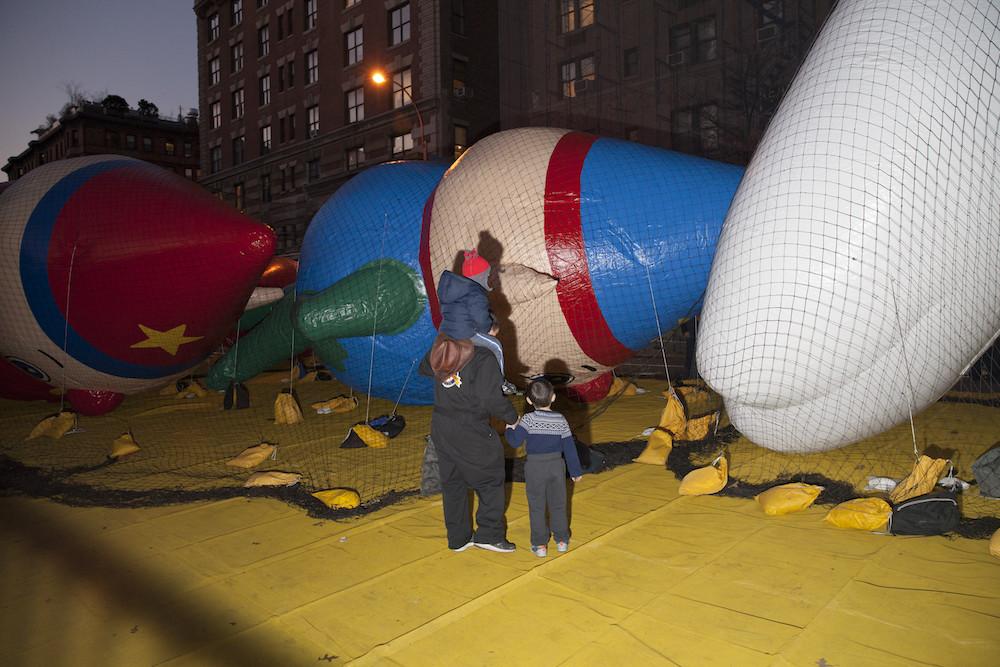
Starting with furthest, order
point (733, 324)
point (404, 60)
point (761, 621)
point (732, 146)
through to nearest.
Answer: point (404, 60), point (732, 146), point (733, 324), point (761, 621)

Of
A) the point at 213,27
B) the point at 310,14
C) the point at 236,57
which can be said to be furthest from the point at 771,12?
the point at 213,27

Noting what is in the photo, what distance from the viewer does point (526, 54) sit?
66.8ft

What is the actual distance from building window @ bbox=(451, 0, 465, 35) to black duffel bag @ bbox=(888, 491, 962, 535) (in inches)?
955

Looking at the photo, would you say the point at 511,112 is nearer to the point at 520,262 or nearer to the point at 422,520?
the point at 520,262

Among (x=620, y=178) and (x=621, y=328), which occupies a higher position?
(x=620, y=178)

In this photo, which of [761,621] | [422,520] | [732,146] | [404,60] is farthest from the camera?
[404,60]

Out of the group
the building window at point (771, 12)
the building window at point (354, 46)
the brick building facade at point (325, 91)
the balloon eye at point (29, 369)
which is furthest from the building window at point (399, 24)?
the balloon eye at point (29, 369)

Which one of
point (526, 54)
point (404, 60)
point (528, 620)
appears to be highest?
point (404, 60)

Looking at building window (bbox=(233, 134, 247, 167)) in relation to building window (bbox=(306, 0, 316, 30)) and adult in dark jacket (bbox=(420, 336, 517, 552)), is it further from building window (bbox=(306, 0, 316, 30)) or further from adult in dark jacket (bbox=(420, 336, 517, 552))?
adult in dark jacket (bbox=(420, 336, 517, 552))

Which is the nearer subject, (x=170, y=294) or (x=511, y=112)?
(x=170, y=294)

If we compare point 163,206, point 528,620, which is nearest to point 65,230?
point 163,206

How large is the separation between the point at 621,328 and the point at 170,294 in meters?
4.95

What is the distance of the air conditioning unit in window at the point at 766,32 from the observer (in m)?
16.3

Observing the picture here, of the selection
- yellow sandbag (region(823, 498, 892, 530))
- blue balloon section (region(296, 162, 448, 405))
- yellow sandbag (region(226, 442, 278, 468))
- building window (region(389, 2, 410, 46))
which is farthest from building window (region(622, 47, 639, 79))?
yellow sandbag (region(823, 498, 892, 530))
